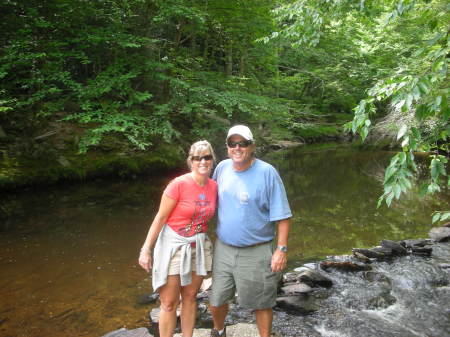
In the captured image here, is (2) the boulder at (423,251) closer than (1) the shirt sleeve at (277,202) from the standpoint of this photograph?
No

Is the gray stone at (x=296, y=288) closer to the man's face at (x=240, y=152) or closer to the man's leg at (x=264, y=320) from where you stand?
the man's leg at (x=264, y=320)

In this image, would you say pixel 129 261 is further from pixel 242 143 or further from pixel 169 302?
pixel 242 143

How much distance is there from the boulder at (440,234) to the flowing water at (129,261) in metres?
0.31

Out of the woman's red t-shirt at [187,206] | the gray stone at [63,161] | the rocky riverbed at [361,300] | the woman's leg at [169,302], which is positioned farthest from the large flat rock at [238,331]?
the gray stone at [63,161]

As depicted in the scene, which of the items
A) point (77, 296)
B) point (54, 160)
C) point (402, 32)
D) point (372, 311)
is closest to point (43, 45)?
point (54, 160)

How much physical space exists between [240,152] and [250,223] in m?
0.58

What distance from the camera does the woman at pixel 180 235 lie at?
2.86 metres

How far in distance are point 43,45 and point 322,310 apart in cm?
920

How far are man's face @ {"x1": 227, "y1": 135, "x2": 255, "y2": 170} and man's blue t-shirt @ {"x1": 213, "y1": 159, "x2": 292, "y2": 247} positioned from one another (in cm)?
6

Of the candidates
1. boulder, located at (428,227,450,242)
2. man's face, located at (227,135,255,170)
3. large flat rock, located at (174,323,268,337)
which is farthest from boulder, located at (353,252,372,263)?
man's face, located at (227,135,255,170)

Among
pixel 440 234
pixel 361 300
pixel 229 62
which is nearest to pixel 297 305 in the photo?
pixel 361 300

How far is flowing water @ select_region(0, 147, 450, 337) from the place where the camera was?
4031mm

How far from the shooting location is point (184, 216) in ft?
9.45

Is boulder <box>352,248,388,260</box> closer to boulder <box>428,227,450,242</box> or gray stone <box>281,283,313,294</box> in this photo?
boulder <box>428,227,450,242</box>
